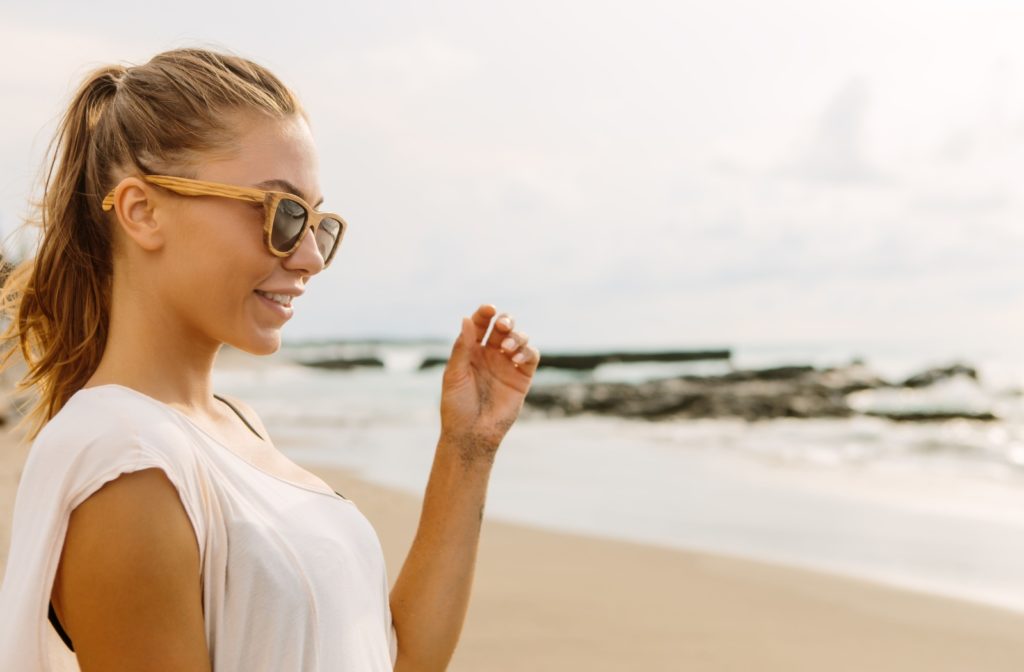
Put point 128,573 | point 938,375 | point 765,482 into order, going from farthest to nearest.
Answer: point 938,375 → point 765,482 → point 128,573

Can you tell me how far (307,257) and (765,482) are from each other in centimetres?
1013

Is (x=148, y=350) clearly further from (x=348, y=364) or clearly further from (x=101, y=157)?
(x=348, y=364)

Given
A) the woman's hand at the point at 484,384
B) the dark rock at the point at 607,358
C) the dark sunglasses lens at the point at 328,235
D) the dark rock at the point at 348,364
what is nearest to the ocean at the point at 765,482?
the woman's hand at the point at 484,384

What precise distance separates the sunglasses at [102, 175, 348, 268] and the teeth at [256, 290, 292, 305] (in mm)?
64

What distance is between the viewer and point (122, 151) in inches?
61.1

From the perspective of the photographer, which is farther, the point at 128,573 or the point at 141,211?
the point at 141,211

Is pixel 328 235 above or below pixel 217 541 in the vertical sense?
above

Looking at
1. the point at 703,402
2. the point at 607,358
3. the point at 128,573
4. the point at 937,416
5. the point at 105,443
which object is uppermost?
the point at 607,358

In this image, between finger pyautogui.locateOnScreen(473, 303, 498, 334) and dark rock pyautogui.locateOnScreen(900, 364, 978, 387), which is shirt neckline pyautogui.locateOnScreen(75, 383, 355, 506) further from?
dark rock pyautogui.locateOnScreen(900, 364, 978, 387)

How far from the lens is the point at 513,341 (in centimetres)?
212

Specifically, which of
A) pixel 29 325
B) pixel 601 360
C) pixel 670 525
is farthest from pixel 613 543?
pixel 601 360

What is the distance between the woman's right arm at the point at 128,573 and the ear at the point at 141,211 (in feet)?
1.25

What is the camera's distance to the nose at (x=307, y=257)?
160 cm

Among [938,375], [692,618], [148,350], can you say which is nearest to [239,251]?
[148,350]
